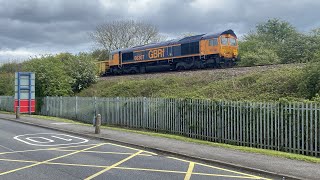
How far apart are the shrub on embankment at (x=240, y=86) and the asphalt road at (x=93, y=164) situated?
567cm

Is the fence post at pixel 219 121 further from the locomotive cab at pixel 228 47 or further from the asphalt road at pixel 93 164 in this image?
the locomotive cab at pixel 228 47

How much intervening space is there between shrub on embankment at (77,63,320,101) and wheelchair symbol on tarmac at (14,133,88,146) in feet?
20.2

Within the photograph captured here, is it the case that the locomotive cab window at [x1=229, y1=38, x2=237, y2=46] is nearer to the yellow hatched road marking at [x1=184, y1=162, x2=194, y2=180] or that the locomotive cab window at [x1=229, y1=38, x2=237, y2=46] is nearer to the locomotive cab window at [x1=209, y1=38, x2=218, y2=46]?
the locomotive cab window at [x1=209, y1=38, x2=218, y2=46]

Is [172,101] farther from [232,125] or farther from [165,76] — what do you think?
[165,76]

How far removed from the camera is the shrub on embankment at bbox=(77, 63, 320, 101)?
1561 cm

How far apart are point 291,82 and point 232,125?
4.09m

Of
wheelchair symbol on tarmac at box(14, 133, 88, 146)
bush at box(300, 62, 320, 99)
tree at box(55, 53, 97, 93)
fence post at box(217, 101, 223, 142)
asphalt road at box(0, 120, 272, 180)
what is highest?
tree at box(55, 53, 97, 93)

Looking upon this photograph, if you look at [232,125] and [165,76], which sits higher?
A: [165,76]

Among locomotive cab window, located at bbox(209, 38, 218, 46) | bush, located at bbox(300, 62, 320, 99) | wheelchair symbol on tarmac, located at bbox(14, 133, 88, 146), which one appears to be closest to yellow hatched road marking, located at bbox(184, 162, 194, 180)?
wheelchair symbol on tarmac, located at bbox(14, 133, 88, 146)

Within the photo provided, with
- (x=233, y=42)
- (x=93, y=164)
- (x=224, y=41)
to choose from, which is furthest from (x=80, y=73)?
(x=93, y=164)

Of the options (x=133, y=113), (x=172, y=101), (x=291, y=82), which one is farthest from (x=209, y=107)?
(x=133, y=113)

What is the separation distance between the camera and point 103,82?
3384cm

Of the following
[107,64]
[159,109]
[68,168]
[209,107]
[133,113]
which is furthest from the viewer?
[107,64]

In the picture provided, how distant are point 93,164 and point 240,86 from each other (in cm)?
1083
